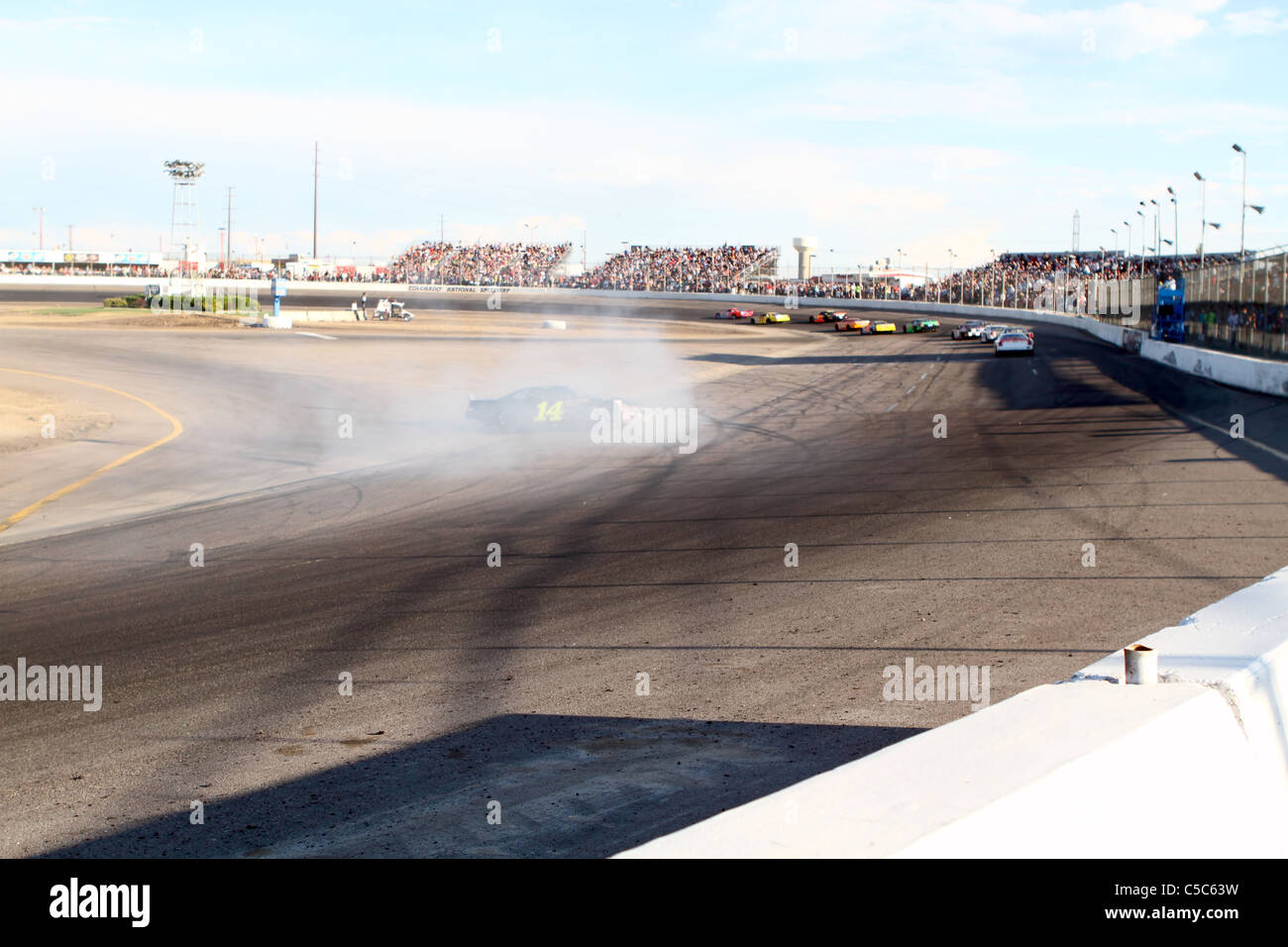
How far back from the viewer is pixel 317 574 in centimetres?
1082

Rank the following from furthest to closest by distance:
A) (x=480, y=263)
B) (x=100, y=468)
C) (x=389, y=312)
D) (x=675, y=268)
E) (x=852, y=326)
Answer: (x=480, y=263)
(x=675, y=268)
(x=852, y=326)
(x=389, y=312)
(x=100, y=468)

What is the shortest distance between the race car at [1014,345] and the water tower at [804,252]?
6096 cm

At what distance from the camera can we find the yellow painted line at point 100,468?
15.9m

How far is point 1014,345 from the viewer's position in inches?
1769

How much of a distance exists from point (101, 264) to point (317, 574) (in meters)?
130

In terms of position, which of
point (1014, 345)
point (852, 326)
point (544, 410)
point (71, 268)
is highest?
point (71, 268)

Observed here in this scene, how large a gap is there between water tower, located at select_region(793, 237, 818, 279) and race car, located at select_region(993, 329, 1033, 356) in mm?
60957

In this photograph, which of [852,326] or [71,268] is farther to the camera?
[71,268]

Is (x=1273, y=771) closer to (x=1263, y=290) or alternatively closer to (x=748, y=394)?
(x=748, y=394)

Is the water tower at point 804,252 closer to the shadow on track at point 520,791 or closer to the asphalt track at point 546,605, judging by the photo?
the asphalt track at point 546,605

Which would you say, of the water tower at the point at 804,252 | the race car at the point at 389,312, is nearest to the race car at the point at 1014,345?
the race car at the point at 389,312

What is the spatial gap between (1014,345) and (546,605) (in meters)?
39.7

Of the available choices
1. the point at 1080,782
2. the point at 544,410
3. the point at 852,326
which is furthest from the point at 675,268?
the point at 1080,782

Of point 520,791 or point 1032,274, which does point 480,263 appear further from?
point 520,791
